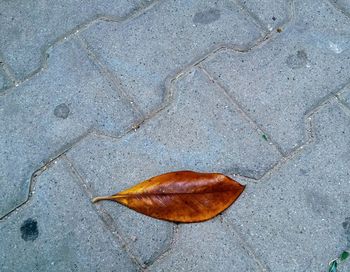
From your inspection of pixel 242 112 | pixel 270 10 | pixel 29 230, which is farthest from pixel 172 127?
pixel 270 10

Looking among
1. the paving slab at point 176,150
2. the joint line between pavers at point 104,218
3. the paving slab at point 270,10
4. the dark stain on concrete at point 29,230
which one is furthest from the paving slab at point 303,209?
the dark stain on concrete at point 29,230

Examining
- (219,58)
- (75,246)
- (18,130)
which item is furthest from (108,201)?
(219,58)

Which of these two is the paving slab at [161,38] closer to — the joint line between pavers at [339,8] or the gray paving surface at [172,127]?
the gray paving surface at [172,127]

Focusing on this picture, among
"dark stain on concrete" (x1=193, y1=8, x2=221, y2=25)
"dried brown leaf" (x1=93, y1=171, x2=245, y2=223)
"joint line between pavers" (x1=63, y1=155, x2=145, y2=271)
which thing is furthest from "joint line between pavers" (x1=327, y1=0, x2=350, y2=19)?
"joint line between pavers" (x1=63, y1=155, x2=145, y2=271)

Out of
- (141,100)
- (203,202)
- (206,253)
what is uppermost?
(141,100)

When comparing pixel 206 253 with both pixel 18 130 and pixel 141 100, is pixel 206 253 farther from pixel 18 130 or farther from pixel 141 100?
pixel 18 130

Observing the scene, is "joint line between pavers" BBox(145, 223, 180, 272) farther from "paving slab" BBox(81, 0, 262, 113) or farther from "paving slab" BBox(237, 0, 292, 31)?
"paving slab" BBox(237, 0, 292, 31)

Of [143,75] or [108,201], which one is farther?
[143,75]
